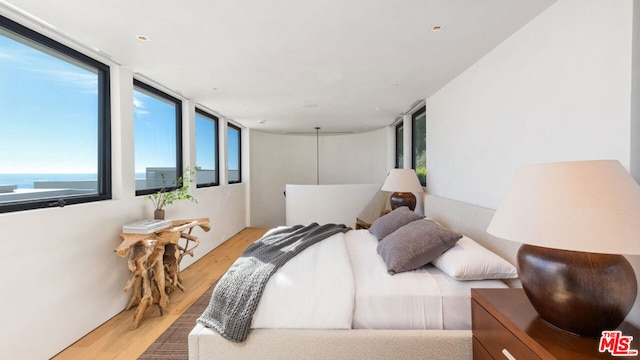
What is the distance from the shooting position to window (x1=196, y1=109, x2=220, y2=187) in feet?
13.8

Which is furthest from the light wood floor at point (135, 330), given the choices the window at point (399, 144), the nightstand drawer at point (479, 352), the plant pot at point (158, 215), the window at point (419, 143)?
the window at point (399, 144)

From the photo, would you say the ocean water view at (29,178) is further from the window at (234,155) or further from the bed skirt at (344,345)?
the window at (234,155)

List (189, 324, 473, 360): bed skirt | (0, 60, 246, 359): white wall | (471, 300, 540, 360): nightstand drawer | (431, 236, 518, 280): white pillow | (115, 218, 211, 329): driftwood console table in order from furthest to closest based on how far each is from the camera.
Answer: (115, 218, 211, 329): driftwood console table → (0, 60, 246, 359): white wall → (431, 236, 518, 280): white pillow → (189, 324, 473, 360): bed skirt → (471, 300, 540, 360): nightstand drawer

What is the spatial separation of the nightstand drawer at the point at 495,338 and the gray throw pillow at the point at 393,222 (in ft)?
3.73

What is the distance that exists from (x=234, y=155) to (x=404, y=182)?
372 cm

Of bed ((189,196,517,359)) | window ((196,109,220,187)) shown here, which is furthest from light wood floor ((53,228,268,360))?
window ((196,109,220,187))

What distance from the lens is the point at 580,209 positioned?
0.87m

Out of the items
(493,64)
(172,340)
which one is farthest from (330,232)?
(493,64)

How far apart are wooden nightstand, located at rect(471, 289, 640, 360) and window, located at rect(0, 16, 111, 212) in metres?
2.87

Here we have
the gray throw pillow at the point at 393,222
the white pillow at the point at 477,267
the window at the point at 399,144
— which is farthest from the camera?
the window at the point at 399,144

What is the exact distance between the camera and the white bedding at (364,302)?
146 cm

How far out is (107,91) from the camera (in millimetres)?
2447

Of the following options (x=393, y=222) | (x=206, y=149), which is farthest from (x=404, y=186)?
(x=206, y=149)

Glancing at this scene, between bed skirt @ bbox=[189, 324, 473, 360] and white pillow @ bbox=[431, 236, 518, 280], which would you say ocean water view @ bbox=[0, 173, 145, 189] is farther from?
white pillow @ bbox=[431, 236, 518, 280]
